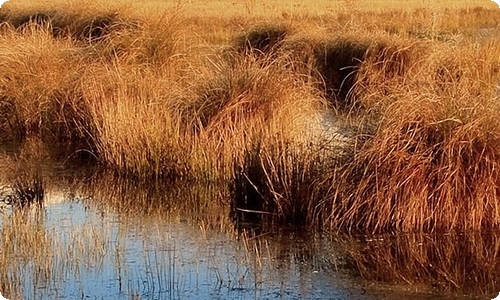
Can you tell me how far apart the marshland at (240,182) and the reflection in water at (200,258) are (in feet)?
0.05

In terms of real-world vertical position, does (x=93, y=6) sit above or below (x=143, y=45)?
above

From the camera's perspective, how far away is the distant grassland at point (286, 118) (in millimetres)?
6008

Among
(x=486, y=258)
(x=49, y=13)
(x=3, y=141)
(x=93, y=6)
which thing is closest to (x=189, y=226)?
(x=486, y=258)

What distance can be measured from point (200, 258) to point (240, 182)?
1567 millimetres

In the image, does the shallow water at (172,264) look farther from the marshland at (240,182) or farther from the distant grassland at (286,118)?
the distant grassland at (286,118)

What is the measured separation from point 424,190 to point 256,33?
353 inches

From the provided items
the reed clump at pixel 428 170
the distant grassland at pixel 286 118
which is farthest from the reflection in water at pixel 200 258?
the distant grassland at pixel 286 118

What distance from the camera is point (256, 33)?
14562mm

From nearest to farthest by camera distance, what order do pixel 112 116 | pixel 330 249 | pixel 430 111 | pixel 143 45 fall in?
pixel 330 249 < pixel 430 111 < pixel 112 116 < pixel 143 45

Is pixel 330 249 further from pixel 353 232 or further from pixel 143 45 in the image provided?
pixel 143 45

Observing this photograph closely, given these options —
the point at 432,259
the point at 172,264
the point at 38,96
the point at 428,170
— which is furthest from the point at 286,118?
the point at 38,96

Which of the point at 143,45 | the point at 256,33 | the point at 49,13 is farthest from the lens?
the point at 49,13

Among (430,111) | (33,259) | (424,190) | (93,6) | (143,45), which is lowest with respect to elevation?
(33,259)

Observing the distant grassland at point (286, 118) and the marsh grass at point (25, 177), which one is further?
the marsh grass at point (25, 177)
